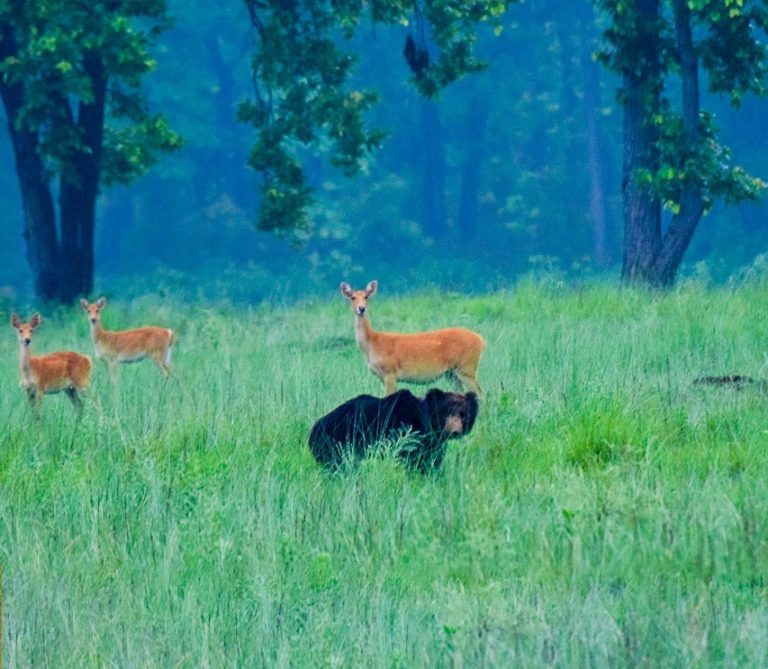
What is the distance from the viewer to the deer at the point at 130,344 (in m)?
14.7

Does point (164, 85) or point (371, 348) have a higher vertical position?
point (164, 85)

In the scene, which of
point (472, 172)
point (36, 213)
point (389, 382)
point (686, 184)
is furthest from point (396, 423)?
point (472, 172)

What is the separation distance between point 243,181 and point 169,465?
5320cm

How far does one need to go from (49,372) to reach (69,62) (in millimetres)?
8046

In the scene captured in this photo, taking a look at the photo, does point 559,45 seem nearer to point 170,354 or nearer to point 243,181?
point 243,181

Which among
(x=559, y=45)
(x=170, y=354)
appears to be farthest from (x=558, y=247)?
(x=170, y=354)

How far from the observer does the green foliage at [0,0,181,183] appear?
62.9 ft

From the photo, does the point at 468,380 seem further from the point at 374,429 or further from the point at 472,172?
the point at 472,172

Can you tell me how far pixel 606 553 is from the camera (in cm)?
636

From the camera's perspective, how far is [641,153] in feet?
64.5

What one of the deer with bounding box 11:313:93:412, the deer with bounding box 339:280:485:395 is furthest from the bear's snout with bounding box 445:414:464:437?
the deer with bounding box 11:313:93:412

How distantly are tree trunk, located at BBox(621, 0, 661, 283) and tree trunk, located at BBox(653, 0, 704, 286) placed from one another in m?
0.18

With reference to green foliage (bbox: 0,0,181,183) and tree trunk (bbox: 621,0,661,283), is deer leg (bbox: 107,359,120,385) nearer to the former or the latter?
green foliage (bbox: 0,0,181,183)

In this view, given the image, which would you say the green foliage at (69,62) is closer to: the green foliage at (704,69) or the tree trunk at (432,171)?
the green foliage at (704,69)
